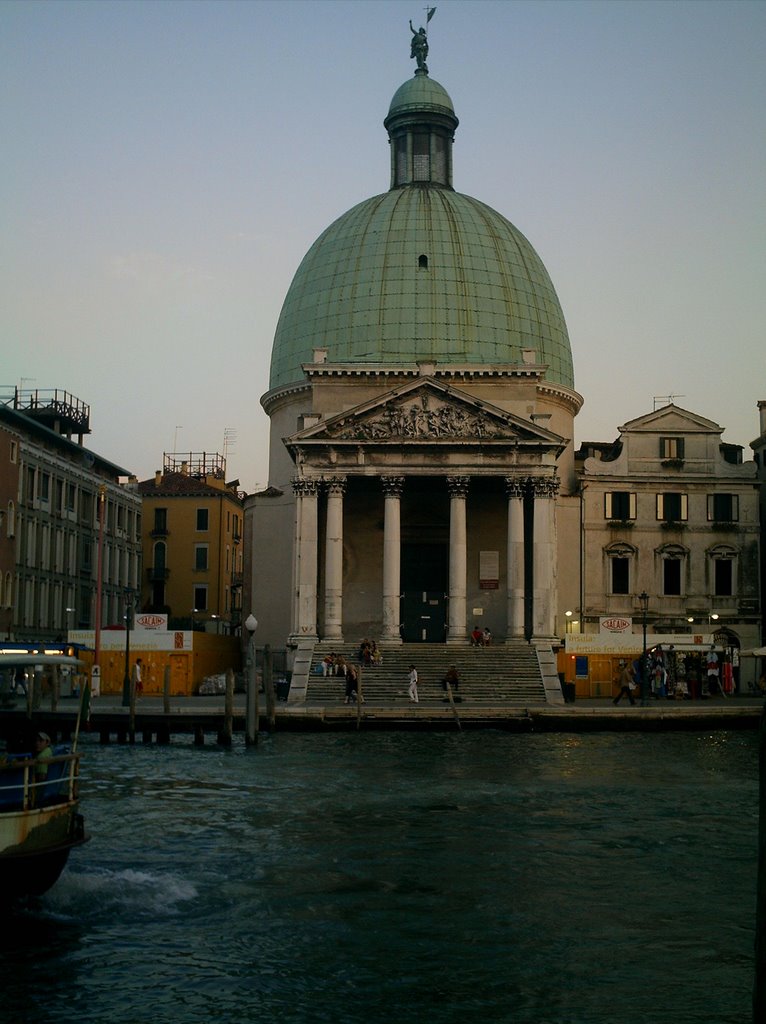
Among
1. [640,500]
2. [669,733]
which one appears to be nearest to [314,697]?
[669,733]

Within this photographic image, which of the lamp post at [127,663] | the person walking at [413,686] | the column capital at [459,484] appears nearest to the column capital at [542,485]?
the column capital at [459,484]

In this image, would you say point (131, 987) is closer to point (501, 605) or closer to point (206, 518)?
point (501, 605)

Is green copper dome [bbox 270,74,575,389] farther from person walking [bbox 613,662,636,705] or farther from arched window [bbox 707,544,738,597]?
person walking [bbox 613,662,636,705]

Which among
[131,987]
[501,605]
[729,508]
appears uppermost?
[729,508]

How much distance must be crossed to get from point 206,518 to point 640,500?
36670 millimetres

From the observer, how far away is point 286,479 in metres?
65.4

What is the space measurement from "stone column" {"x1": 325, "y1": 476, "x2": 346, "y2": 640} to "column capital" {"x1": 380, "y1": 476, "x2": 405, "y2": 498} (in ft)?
5.15

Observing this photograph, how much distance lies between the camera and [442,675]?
49.3 meters

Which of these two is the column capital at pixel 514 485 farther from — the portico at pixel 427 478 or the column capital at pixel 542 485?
the column capital at pixel 542 485

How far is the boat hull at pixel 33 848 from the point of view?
17172 millimetres

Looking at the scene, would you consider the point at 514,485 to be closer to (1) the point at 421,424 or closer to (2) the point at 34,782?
(1) the point at 421,424

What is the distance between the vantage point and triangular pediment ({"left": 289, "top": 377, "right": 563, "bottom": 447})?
176 feet

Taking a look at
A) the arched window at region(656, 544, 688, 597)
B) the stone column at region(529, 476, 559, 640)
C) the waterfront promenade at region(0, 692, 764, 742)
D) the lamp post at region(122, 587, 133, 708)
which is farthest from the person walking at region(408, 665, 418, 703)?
the arched window at region(656, 544, 688, 597)

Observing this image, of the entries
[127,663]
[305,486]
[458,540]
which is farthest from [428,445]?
[127,663]
